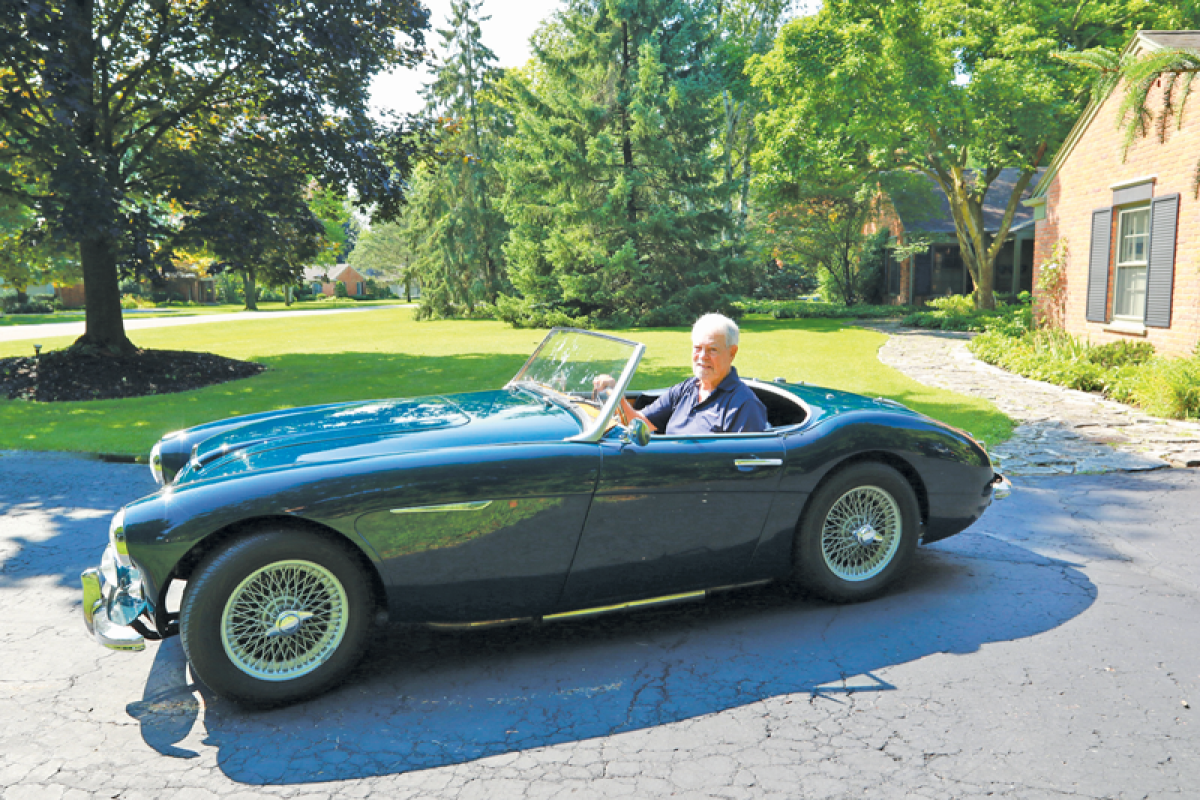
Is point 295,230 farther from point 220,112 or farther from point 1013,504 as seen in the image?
point 1013,504

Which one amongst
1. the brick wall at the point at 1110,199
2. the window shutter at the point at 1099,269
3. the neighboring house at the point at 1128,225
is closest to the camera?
the brick wall at the point at 1110,199

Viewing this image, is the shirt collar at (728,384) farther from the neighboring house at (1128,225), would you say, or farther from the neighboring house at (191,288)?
the neighboring house at (191,288)

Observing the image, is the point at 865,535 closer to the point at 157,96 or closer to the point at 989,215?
the point at 157,96

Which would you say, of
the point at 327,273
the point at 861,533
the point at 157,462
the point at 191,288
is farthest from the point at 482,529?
the point at 327,273

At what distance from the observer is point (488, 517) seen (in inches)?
124

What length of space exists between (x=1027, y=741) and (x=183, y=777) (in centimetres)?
277

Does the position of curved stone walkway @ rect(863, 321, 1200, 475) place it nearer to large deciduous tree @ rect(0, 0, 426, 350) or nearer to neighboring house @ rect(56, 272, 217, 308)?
large deciduous tree @ rect(0, 0, 426, 350)

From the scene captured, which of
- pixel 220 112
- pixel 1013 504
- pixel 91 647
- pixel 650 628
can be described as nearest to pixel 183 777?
pixel 91 647

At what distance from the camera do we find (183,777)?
102 inches

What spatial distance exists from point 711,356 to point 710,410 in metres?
0.27

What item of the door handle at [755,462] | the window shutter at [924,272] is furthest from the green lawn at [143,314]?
the door handle at [755,462]

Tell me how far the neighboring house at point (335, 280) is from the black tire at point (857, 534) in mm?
79531

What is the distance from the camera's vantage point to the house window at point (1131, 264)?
11617 millimetres

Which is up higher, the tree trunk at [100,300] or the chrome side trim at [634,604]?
the tree trunk at [100,300]
